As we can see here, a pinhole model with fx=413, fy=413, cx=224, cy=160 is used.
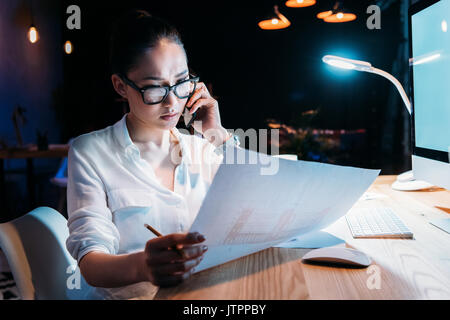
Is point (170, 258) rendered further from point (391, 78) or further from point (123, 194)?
point (391, 78)

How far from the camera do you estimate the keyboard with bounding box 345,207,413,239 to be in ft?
3.10

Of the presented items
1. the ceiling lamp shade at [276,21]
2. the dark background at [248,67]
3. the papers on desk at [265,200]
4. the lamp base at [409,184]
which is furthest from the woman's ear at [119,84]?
the dark background at [248,67]

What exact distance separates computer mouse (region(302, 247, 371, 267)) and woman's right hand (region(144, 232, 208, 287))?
0.24 m

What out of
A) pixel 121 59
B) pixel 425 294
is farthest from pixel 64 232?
pixel 425 294

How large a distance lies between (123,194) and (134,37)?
→ 0.39m

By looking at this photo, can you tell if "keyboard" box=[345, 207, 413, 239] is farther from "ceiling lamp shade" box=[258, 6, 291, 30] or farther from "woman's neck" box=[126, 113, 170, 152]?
"ceiling lamp shade" box=[258, 6, 291, 30]

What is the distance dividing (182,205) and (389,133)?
5.64m

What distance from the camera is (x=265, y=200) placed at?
69 cm

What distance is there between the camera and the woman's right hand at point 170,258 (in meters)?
0.61

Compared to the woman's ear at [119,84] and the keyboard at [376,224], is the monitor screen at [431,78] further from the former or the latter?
the woman's ear at [119,84]

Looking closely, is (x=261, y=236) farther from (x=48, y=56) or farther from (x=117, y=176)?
(x=48, y=56)

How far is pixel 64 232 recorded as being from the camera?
3.26 ft

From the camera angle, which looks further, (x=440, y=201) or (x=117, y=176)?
(x=440, y=201)

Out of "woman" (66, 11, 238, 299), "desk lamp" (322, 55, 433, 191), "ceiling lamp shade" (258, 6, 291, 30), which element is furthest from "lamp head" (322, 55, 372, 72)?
"ceiling lamp shade" (258, 6, 291, 30)
